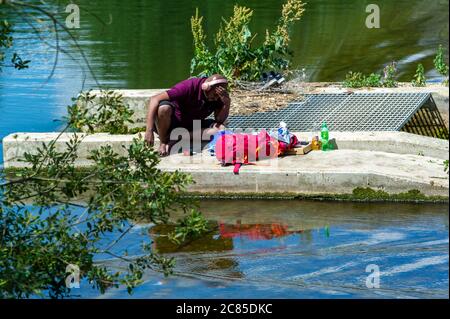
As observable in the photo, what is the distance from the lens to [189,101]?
12.5m

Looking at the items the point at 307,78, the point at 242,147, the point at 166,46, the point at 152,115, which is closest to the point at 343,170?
the point at 242,147

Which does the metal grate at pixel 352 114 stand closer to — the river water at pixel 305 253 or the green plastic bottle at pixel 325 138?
the green plastic bottle at pixel 325 138

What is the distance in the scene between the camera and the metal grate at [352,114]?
13.2 meters

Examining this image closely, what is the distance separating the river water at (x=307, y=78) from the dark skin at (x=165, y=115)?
3.46ft

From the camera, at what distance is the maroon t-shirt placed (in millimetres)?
12430

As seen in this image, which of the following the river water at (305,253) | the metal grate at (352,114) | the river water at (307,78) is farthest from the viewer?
the metal grate at (352,114)

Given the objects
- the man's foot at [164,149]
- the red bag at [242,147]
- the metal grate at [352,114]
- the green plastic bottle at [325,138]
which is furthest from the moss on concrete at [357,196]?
the metal grate at [352,114]

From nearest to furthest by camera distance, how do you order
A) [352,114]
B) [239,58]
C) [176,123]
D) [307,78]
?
[176,123] < [352,114] < [239,58] < [307,78]

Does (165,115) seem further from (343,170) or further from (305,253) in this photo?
(305,253)

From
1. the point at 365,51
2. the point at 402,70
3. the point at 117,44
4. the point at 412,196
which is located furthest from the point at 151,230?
the point at 117,44

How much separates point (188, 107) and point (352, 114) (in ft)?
7.26

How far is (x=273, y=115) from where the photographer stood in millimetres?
13664

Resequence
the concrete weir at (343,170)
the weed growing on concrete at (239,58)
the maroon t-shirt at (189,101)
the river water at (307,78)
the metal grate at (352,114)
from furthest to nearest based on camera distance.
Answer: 1. the weed growing on concrete at (239,58)
2. the metal grate at (352,114)
3. the maroon t-shirt at (189,101)
4. the concrete weir at (343,170)
5. the river water at (307,78)
